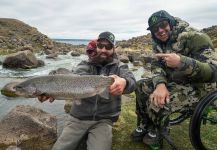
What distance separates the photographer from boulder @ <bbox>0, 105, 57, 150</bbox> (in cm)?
654

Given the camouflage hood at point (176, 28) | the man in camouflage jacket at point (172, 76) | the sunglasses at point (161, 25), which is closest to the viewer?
the man in camouflage jacket at point (172, 76)

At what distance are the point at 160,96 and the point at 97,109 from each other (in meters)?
1.19

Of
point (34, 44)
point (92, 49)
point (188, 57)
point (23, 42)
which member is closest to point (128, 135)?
point (92, 49)

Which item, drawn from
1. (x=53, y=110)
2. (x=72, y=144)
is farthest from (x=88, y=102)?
(x=53, y=110)

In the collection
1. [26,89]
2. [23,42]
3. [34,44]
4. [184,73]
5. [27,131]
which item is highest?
[184,73]

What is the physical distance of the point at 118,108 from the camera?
21.1 ft

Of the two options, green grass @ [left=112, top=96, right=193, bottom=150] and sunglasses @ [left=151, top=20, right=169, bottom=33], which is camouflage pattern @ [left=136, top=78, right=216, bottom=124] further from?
sunglasses @ [left=151, top=20, right=169, bottom=33]

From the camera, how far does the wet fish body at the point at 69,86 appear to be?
5246 millimetres

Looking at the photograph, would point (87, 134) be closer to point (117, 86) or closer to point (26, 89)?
point (117, 86)

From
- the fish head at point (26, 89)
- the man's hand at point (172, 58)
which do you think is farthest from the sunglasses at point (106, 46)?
the fish head at point (26, 89)

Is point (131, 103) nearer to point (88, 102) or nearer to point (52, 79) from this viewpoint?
point (88, 102)

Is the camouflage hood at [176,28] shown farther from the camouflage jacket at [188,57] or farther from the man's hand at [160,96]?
the man's hand at [160,96]

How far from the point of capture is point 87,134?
20.7 ft

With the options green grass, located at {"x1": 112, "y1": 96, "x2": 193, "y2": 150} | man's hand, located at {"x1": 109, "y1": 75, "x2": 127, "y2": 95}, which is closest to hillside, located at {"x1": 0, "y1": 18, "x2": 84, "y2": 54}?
green grass, located at {"x1": 112, "y1": 96, "x2": 193, "y2": 150}
